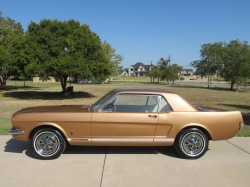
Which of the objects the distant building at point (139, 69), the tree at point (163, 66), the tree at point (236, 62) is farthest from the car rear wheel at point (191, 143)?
the distant building at point (139, 69)

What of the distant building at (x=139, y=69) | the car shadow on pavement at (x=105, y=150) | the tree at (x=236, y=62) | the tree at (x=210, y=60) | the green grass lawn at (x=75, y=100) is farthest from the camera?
the distant building at (x=139, y=69)

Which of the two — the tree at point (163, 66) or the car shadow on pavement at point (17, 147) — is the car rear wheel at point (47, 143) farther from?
the tree at point (163, 66)

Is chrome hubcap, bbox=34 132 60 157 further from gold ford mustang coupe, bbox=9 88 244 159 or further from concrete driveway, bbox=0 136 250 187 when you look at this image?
concrete driveway, bbox=0 136 250 187

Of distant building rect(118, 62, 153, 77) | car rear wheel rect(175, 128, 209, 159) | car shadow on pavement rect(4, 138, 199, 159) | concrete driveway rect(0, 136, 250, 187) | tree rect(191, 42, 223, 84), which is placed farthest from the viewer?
distant building rect(118, 62, 153, 77)

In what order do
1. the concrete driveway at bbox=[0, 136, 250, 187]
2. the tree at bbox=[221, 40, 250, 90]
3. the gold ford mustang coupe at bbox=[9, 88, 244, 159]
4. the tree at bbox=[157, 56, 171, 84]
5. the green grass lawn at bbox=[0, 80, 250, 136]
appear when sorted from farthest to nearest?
the tree at bbox=[157, 56, 171, 84] < the tree at bbox=[221, 40, 250, 90] < the green grass lawn at bbox=[0, 80, 250, 136] < the gold ford mustang coupe at bbox=[9, 88, 244, 159] < the concrete driveway at bbox=[0, 136, 250, 187]

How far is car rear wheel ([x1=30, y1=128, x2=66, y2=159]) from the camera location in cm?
439

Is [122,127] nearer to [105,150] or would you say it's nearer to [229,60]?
[105,150]

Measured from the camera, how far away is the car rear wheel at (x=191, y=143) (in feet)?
14.8

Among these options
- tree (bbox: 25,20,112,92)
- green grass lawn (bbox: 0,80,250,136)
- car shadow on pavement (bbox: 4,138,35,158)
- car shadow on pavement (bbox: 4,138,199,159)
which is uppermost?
tree (bbox: 25,20,112,92)

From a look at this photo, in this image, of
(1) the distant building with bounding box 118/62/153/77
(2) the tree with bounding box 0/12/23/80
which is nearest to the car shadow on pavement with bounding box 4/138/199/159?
(2) the tree with bounding box 0/12/23/80

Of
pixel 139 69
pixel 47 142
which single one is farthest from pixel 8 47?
pixel 139 69

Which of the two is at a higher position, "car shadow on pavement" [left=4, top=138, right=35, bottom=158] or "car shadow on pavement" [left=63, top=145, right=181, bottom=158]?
"car shadow on pavement" [left=63, top=145, right=181, bottom=158]

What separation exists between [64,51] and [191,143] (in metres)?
14.6

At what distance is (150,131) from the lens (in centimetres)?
444
